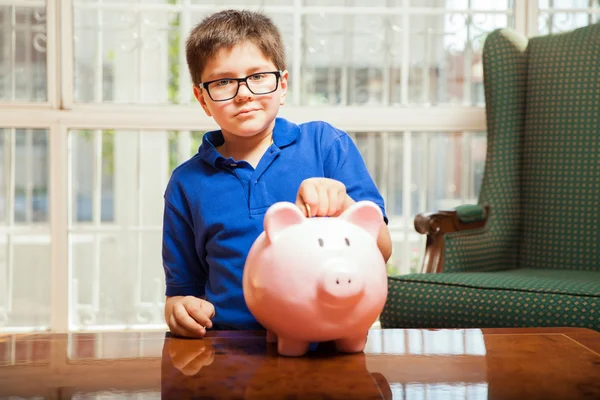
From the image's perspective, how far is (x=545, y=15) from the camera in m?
3.01

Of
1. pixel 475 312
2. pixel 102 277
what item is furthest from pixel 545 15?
pixel 102 277

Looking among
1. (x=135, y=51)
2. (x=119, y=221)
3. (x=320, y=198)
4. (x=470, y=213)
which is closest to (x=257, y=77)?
(x=320, y=198)

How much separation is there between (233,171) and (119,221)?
166 cm

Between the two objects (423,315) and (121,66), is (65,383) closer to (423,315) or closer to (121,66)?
(423,315)

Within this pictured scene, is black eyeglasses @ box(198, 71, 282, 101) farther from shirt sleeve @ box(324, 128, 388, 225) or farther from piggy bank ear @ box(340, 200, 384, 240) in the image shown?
piggy bank ear @ box(340, 200, 384, 240)

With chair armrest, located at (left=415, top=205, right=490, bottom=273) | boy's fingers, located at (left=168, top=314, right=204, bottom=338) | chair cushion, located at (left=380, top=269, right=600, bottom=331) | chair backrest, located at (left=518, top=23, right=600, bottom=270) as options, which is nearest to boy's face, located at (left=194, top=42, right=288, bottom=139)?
boy's fingers, located at (left=168, top=314, right=204, bottom=338)

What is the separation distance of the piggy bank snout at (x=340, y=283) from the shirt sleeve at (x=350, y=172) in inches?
19.1

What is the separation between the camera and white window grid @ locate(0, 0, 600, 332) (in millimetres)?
2818

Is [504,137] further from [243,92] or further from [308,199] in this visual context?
[308,199]

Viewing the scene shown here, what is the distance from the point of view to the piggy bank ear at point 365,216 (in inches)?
42.9

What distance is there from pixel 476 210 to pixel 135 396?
5.64 feet

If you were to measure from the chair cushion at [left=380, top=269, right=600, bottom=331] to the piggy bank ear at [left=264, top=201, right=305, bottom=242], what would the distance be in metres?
0.97

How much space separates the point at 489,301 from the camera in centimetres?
190

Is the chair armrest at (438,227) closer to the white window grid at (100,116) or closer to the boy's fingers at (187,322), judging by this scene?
the white window grid at (100,116)
